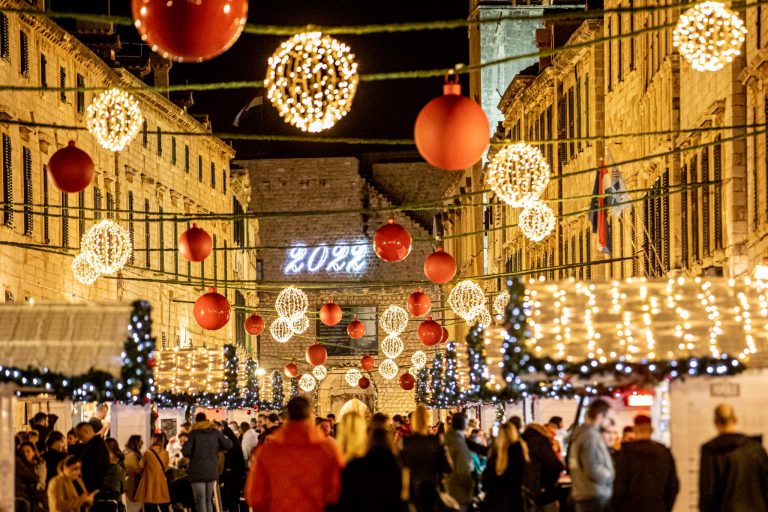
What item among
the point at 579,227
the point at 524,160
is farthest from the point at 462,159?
the point at 579,227

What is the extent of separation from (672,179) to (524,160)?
10808mm

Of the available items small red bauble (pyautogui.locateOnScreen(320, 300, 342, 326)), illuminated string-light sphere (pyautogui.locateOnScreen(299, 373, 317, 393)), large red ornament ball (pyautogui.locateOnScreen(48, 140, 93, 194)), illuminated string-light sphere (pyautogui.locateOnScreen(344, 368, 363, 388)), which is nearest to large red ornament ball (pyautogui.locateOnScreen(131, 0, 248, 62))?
large red ornament ball (pyautogui.locateOnScreen(48, 140, 93, 194))

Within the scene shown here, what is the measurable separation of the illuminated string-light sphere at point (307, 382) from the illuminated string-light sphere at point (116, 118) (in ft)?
162

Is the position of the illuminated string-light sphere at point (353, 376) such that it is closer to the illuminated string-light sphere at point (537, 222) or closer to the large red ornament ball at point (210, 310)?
the illuminated string-light sphere at point (537, 222)

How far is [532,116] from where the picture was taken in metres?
47.1

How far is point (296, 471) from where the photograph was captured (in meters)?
10.6

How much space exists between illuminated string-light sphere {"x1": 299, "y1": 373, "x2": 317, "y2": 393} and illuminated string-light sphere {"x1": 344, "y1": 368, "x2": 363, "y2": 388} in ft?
7.12

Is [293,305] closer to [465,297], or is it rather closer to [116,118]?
[465,297]

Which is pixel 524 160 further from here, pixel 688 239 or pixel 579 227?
pixel 579 227

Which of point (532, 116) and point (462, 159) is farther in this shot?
point (532, 116)

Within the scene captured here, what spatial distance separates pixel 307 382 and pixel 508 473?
163 feet

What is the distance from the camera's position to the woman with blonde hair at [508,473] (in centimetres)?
1617

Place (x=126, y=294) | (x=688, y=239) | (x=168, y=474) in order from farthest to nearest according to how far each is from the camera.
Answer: (x=126, y=294) < (x=688, y=239) < (x=168, y=474)

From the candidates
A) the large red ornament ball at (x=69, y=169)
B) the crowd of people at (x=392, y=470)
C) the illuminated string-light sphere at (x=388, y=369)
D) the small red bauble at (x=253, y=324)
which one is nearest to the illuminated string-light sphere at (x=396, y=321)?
the small red bauble at (x=253, y=324)
